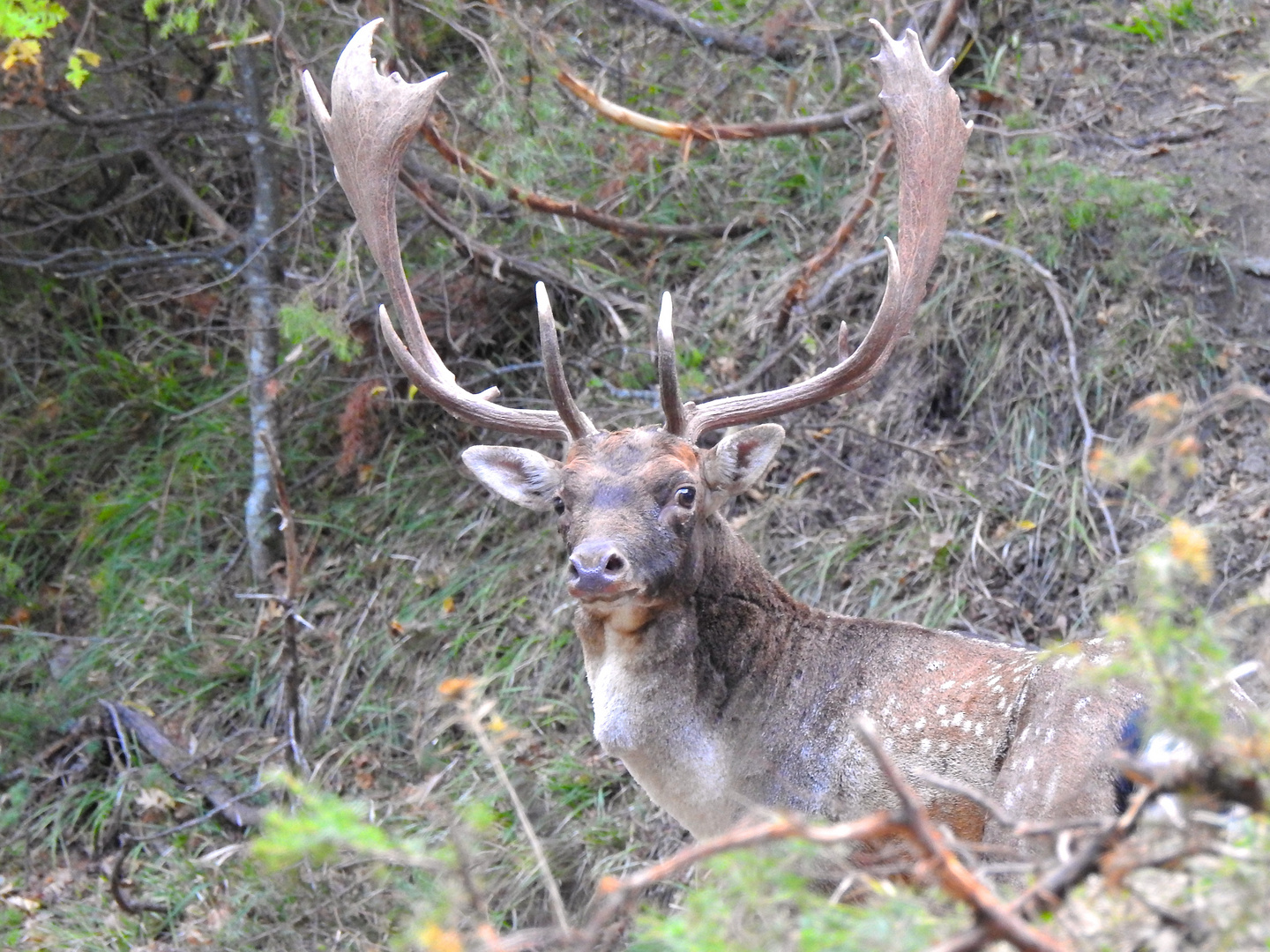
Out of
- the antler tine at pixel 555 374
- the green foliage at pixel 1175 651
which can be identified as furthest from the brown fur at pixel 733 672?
the green foliage at pixel 1175 651

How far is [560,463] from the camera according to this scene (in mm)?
4848

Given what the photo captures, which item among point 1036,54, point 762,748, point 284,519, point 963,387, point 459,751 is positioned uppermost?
point 1036,54

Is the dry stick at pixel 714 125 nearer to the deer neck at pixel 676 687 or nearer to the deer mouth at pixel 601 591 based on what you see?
the deer neck at pixel 676 687

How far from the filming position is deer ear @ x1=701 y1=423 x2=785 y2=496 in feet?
15.4

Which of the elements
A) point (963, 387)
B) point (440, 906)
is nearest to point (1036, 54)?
point (963, 387)

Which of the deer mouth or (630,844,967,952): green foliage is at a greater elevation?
(630,844,967,952): green foliage

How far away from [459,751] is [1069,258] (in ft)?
12.1

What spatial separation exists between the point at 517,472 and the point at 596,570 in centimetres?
97

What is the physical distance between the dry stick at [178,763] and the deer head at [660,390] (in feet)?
8.43

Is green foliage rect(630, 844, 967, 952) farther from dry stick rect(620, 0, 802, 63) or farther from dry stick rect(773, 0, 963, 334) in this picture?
dry stick rect(620, 0, 802, 63)

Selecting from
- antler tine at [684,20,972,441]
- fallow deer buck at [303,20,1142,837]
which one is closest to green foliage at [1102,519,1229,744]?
fallow deer buck at [303,20,1142,837]

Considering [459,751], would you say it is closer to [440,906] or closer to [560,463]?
[560,463]

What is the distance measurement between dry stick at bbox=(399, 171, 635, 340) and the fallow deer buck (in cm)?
211

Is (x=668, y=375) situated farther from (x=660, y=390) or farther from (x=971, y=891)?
(x=971, y=891)
